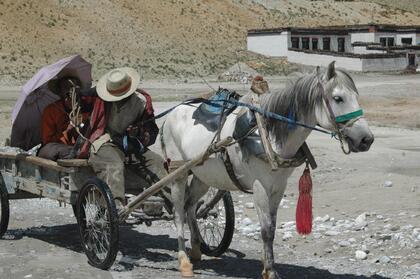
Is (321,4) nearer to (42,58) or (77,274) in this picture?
(42,58)

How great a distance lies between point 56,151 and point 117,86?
1216mm

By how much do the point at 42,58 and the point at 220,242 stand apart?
184 feet

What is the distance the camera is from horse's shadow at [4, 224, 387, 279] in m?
7.86

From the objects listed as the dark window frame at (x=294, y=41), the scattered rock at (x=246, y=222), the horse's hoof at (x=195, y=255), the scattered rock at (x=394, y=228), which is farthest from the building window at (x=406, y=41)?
the horse's hoof at (x=195, y=255)

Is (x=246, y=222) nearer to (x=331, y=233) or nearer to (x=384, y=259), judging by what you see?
(x=331, y=233)

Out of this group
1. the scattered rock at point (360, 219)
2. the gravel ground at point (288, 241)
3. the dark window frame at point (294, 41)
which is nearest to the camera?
the gravel ground at point (288, 241)

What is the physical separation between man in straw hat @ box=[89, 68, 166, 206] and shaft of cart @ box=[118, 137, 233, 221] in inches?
11.1

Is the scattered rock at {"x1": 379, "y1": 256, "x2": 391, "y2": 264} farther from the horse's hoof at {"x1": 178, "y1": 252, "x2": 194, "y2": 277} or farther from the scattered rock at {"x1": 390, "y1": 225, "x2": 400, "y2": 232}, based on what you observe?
the horse's hoof at {"x1": 178, "y1": 252, "x2": 194, "y2": 277}

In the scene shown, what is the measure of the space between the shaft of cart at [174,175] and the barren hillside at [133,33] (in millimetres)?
45547

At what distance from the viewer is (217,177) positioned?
24.7 ft

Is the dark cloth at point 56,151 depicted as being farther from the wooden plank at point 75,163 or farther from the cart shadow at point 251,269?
the cart shadow at point 251,269

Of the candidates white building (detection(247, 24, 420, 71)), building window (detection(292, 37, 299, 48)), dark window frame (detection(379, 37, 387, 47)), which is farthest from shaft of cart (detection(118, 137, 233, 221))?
dark window frame (detection(379, 37, 387, 47))

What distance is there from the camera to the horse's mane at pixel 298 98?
6.41 m

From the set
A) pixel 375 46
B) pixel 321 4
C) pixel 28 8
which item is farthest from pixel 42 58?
pixel 321 4
